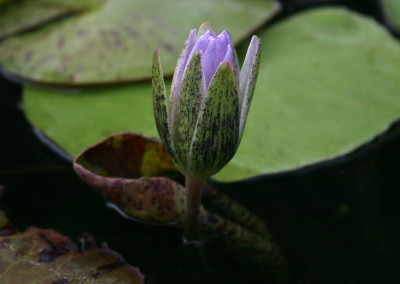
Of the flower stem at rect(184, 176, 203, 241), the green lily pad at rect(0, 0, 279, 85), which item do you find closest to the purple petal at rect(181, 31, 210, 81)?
the flower stem at rect(184, 176, 203, 241)

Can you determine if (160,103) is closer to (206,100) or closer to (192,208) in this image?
(206,100)

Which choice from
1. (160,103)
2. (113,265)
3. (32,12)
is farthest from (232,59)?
(32,12)

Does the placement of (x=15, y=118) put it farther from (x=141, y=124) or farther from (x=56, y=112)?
(x=141, y=124)

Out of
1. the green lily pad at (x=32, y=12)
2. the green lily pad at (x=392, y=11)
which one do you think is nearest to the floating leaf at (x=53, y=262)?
the green lily pad at (x=32, y=12)

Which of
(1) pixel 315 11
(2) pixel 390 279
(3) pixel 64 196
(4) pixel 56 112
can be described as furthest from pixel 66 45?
(2) pixel 390 279

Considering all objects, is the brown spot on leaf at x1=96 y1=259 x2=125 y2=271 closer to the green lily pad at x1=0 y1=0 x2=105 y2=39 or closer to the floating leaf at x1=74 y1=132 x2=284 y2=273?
the floating leaf at x1=74 y1=132 x2=284 y2=273
